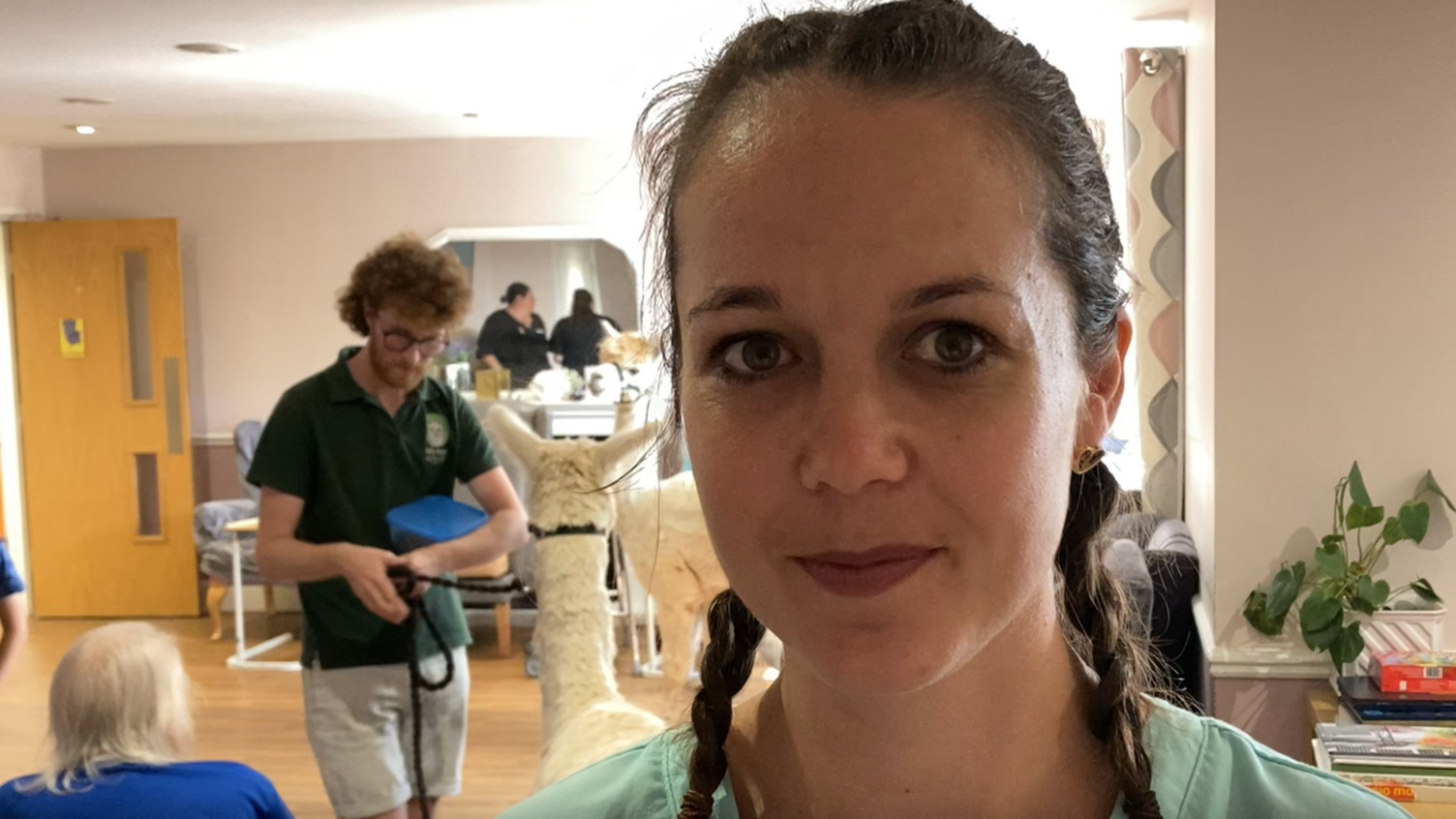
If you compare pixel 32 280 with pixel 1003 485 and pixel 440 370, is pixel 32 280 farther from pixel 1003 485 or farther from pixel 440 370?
pixel 1003 485

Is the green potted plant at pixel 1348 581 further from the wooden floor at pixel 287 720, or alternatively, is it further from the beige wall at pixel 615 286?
the beige wall at pixel 615 286

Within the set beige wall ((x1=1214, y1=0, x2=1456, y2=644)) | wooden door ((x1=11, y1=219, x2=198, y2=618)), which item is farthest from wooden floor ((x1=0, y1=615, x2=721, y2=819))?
beige wall ((x1=1214, y1=0, x2=1456, y2=644))

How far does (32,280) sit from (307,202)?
5.44 feet

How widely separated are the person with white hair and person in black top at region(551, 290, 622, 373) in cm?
508

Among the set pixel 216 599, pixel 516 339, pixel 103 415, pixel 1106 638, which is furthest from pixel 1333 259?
pixel 103 415

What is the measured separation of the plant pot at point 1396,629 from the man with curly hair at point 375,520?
1.97m

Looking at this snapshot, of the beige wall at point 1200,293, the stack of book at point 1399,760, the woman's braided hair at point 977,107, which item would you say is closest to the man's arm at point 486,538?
the stack of book at point 1399,760

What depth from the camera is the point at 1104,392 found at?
0.89 meters

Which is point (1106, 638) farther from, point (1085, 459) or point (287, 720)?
point (287, 720)

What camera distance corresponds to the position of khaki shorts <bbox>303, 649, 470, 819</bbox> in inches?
110

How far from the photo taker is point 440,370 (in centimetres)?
778

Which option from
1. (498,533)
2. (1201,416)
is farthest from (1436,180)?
(498,533)

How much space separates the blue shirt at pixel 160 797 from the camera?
2.39m

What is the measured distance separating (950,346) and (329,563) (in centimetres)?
216
